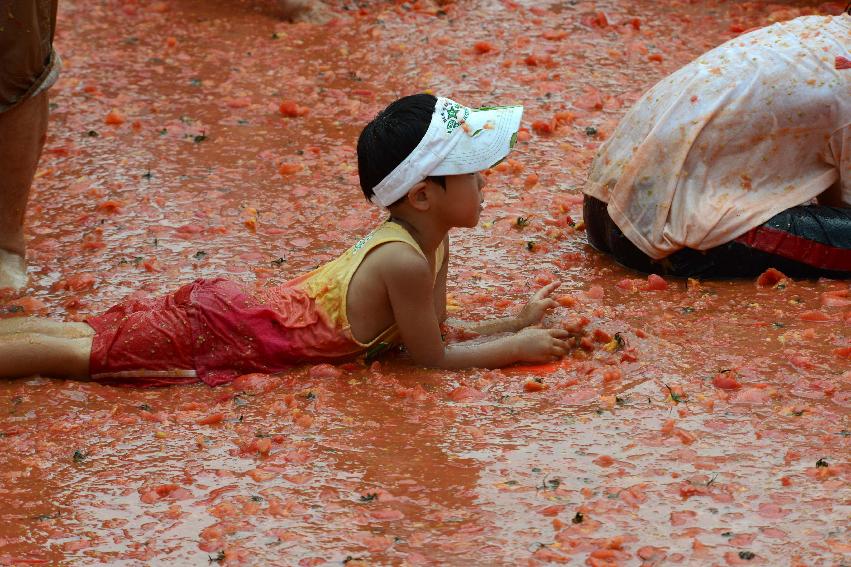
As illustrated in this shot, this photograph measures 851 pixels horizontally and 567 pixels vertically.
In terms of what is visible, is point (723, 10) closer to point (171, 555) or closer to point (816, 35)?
point (816, 35)

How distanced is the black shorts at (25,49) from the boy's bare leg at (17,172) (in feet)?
0.25

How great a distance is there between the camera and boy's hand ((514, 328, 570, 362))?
3990 mm

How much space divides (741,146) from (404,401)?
64.8 inches

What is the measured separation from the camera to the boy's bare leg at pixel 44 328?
Answer: 399cm

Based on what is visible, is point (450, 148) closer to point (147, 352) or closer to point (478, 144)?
point (478, 144)

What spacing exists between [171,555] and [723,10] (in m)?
5.79

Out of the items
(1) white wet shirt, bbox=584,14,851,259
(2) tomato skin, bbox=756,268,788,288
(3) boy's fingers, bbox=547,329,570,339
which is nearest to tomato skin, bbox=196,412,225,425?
(3) boy's fingers, bbox=547,329,570,339

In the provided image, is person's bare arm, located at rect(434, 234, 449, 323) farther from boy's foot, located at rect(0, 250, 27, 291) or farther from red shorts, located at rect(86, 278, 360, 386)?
boy's foot, located at rect(0, 250, 27, 291)

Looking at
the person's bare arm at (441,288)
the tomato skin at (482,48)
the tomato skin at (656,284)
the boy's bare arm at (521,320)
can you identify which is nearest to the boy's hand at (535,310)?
the boy's bare arm at (521,320)

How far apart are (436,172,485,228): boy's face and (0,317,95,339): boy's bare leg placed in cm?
122

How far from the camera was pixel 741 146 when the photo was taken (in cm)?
450

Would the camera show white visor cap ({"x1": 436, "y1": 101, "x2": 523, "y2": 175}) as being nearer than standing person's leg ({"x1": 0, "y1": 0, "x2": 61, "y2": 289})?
Yes

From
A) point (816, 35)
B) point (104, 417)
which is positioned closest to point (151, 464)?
point (104, 417)

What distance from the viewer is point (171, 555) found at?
119 inches
